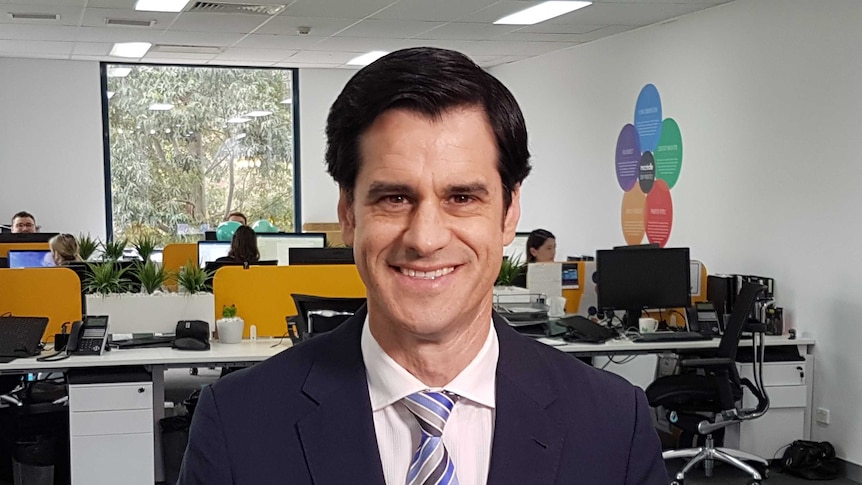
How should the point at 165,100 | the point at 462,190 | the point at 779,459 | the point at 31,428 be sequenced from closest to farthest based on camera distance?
the point at 462,190 → the point at 31,428 → the point at 779,459 → the point at 165,100

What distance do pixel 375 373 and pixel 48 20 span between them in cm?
740

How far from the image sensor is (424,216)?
1039mm

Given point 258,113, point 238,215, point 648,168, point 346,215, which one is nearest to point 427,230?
point 346,215

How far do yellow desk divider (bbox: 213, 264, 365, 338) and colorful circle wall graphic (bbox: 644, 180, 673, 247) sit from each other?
2948 millimetres

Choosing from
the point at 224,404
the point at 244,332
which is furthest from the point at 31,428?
the point at 224,404

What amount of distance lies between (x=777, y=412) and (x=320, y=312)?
269cm

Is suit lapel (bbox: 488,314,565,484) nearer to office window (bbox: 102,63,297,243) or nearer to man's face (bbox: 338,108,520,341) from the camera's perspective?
man's face (bbox: 338,108,520,341)

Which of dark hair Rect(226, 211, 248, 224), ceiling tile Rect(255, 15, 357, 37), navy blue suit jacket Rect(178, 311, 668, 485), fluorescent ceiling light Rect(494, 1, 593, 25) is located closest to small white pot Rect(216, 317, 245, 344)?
ceiling tile Rect(255, 15, 357, 37)

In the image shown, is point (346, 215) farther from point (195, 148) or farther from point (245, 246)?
point (195, 148)

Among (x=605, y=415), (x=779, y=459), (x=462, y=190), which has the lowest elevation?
(x=779, y=459)

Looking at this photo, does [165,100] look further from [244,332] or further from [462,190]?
[462,190]

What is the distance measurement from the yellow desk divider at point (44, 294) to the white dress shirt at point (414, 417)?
457cm

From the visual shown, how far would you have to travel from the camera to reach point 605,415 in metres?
1.17

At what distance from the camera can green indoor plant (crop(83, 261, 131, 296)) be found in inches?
209
